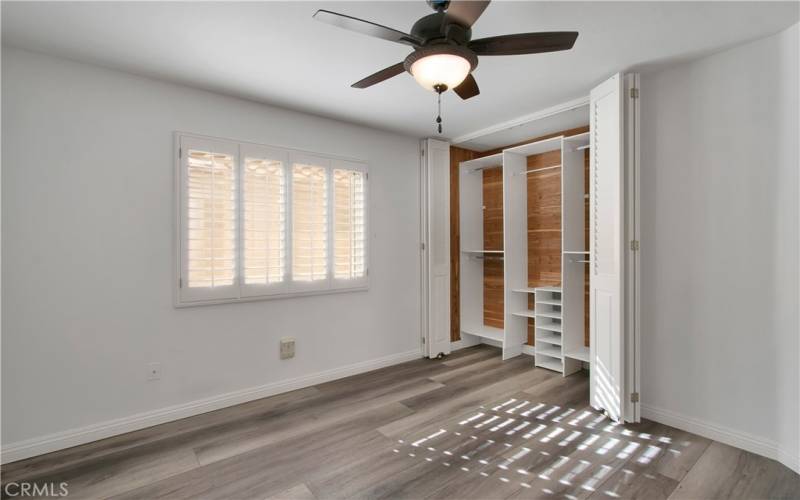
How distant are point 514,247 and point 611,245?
1.54 meters

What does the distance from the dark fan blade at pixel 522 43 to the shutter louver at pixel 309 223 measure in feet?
7.27

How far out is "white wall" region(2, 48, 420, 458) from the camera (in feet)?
7.90

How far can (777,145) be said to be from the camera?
236 centimetres

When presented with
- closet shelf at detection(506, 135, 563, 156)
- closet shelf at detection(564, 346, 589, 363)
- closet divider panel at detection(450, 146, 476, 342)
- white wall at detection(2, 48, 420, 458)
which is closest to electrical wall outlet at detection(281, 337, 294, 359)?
white wall at detection(2, 48, 420, 458)

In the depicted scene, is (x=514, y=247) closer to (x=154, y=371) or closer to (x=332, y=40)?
(x=332, y=40)

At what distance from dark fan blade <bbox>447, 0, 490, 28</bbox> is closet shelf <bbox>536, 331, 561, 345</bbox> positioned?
331 cm

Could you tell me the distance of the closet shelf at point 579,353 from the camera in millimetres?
3672

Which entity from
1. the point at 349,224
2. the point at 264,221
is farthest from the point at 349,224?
the point at 264,221

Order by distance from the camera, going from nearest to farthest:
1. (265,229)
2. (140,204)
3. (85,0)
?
1. (85,0)
2. (140,204)
3. (265,229)

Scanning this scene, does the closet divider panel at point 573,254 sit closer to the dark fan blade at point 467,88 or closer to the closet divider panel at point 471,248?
the closet divider panel at point 471,248

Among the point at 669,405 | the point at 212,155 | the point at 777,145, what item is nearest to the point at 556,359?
the point at 669,405

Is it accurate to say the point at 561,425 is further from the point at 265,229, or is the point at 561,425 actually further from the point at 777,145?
the point at 265,229

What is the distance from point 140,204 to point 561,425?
3460 mm

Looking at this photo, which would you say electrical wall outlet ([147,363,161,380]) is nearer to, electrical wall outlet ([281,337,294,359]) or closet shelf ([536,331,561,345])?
electrical wall outlet ([281,337,294,359])
